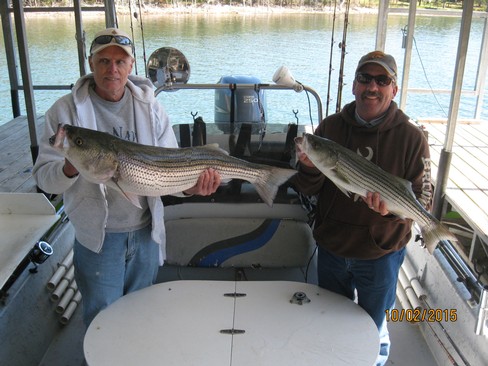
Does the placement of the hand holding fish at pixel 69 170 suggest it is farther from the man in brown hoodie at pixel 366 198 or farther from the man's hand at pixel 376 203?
the man's hand at pixel 376 203

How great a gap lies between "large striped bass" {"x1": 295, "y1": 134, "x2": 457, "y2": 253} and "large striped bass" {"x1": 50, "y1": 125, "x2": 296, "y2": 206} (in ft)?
0.64

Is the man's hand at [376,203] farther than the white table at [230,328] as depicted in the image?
Yes

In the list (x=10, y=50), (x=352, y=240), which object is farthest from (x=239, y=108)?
(x=10, y=50)

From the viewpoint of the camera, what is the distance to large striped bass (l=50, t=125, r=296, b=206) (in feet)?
6.72

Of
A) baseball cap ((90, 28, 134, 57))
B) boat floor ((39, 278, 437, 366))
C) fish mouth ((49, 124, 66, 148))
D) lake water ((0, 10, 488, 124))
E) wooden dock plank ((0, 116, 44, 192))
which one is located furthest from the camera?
lake water ((0, 10, 488, 124))

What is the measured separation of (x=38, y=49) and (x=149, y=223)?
13252mm

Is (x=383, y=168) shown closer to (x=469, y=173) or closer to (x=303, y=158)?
(x=303, y=158)

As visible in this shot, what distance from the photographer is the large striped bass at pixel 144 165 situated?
2.05 m

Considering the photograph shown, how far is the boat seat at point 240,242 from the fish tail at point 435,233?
1.21m

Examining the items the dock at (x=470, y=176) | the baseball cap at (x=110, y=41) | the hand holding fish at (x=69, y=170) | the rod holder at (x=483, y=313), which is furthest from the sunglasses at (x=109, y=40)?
the dock at (x=470, y=176)

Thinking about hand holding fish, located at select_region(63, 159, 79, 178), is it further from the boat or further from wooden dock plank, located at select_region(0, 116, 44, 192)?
wooden dock plank, located at select_region(0, 116, 44, 192)

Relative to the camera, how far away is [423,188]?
2557 mm

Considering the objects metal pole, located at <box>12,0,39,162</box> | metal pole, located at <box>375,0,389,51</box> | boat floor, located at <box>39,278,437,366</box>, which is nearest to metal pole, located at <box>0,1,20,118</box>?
metal pole, located at <box>12,0,39,162</box>
